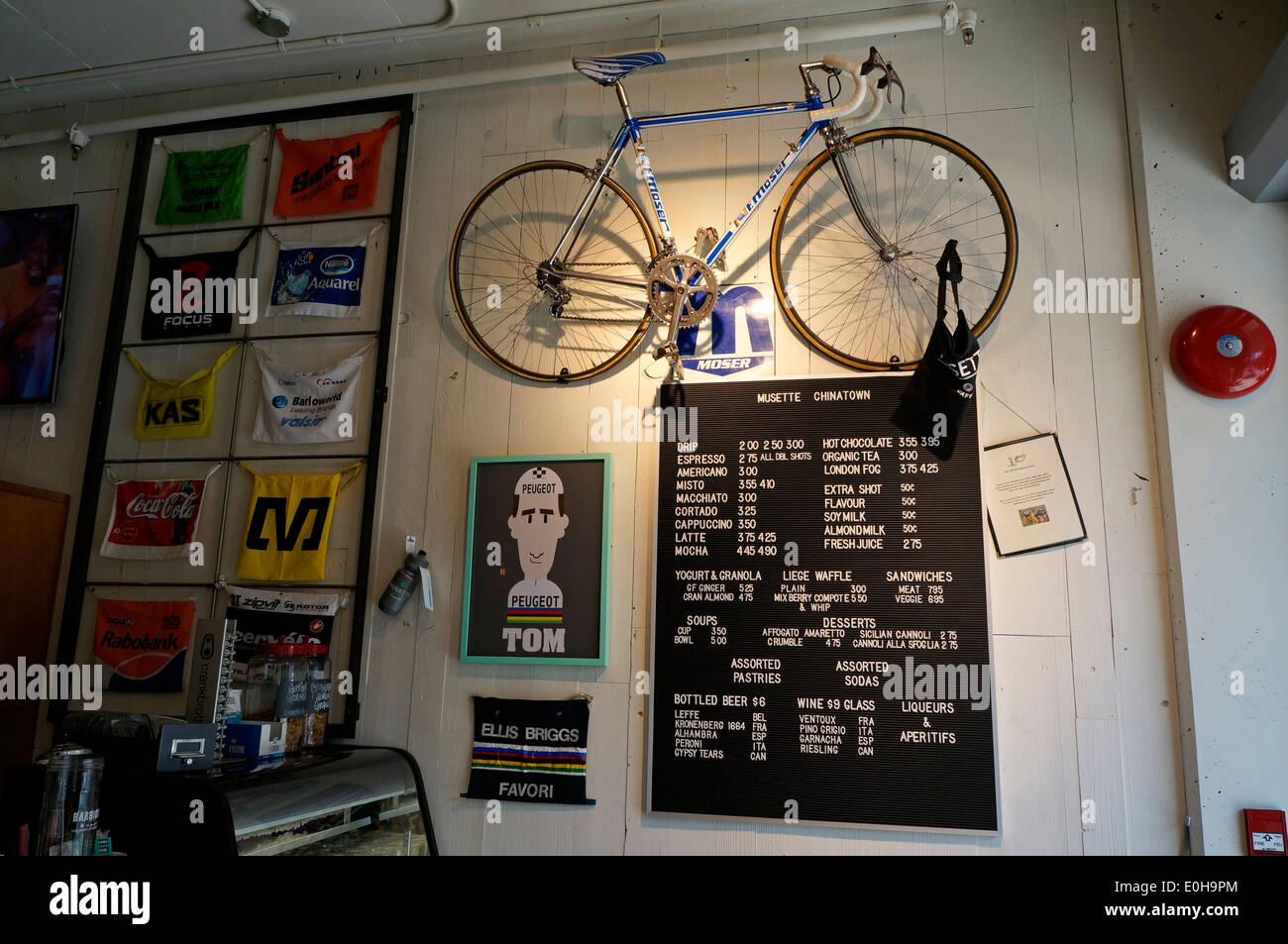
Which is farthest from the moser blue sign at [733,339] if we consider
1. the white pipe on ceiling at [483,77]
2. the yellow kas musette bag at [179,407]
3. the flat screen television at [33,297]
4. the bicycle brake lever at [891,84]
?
the flat screen television at [33,297]

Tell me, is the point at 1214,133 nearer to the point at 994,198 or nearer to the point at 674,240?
the point at 994,198

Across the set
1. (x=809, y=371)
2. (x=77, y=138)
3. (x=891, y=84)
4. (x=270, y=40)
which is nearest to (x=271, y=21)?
(x=270, y=40)

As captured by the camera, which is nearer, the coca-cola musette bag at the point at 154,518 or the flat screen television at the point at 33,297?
the coca-cola musette bag at the point at 154,518

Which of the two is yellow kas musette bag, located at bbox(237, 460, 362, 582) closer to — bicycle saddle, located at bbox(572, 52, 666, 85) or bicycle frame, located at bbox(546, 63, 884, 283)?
bicycle frame, located at bbox(546, 63, 884, 283)

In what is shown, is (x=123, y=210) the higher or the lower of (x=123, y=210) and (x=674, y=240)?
the higher

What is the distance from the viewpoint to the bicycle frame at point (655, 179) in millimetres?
2590

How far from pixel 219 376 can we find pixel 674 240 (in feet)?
5.92

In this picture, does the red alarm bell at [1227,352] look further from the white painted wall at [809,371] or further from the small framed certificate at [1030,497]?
the small framed certificate at [1030,497]

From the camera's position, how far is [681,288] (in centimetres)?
262

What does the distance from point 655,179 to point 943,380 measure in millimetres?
1206

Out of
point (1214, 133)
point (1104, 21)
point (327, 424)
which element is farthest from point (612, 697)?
point (1104, 21)

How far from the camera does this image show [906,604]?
2412mm
